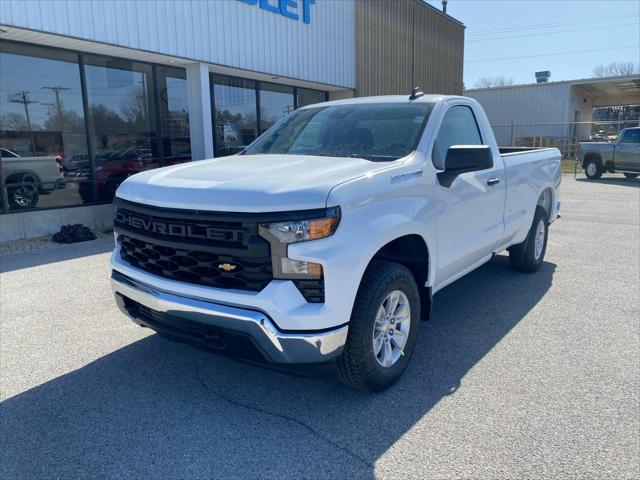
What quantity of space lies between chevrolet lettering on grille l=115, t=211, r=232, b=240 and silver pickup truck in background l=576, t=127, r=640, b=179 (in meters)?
19.8

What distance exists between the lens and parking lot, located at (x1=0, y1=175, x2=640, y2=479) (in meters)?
2.60

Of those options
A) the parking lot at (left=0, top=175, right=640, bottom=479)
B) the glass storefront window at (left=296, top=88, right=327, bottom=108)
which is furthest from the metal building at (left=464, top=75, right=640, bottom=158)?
the parking lot at (left=0, top=175, right=640, bottom=479)

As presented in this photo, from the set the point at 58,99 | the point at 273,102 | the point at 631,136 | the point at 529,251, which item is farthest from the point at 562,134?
the point at 58,99

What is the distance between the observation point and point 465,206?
3.99 meters

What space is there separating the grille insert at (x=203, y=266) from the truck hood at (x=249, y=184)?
0.90 ft

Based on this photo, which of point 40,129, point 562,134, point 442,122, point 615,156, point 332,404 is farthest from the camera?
point 562,134

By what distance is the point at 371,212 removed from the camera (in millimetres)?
2924

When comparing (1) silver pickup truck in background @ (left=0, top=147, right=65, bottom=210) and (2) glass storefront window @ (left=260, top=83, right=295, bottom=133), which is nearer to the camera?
(1) silver pickup truck in background @ (left=0, top=147, right=65, bottom=210)

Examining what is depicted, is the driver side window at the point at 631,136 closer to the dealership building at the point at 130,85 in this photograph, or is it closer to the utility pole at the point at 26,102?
the dealership building at the point at 130,85

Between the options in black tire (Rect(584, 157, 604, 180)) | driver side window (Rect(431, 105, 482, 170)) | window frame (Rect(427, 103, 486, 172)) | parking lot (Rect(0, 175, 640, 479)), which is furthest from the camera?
black tire (Rect(584, 157, 604, 180))

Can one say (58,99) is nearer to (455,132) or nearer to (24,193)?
(24,193)

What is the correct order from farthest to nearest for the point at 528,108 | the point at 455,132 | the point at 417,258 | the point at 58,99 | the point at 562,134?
the point at 528,108 → the point at 562,134 → the point at 58,99 → the point at 455,132 → the point at 417,258

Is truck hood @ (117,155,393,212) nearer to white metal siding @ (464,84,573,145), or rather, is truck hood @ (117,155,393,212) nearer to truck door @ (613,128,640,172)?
truck door @ (613,128,640,172)

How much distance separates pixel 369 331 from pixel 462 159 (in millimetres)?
1455
